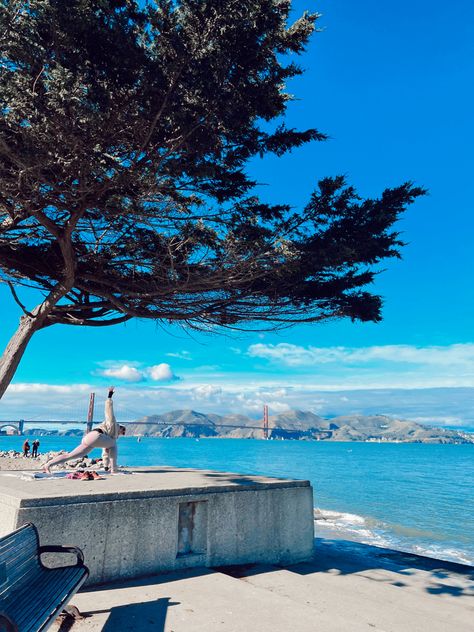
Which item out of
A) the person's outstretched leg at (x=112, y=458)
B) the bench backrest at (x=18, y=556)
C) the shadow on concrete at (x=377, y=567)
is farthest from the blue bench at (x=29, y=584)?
the person's outstretched leg at (x=112, y=458)

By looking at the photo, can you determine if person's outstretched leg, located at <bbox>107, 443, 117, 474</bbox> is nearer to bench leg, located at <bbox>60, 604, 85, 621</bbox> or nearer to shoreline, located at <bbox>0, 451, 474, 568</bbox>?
bench leg, located at <bbox>60, 604, 85, 621</bbox>

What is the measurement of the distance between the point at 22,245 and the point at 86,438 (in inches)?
131

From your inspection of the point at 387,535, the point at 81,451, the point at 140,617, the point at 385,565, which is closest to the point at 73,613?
the point at 140,617

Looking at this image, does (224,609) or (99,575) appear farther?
(99,575)

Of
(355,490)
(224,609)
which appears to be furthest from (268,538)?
(355,490)

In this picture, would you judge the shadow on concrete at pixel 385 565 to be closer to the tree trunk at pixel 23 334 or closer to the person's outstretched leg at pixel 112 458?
the person's outstretched leg at pixel 112 458

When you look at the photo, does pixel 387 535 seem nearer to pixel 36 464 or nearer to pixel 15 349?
pixel 36 464

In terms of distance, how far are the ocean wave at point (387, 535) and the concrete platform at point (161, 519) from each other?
10.4 m

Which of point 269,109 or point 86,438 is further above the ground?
point 269,109

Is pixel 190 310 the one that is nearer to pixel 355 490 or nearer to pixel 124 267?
pixel 124 267

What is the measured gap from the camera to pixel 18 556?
3.39 metres

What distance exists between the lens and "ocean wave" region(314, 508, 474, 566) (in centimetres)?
1649

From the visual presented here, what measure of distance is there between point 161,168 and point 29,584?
4875 millimetres

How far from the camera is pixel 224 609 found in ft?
13.6
